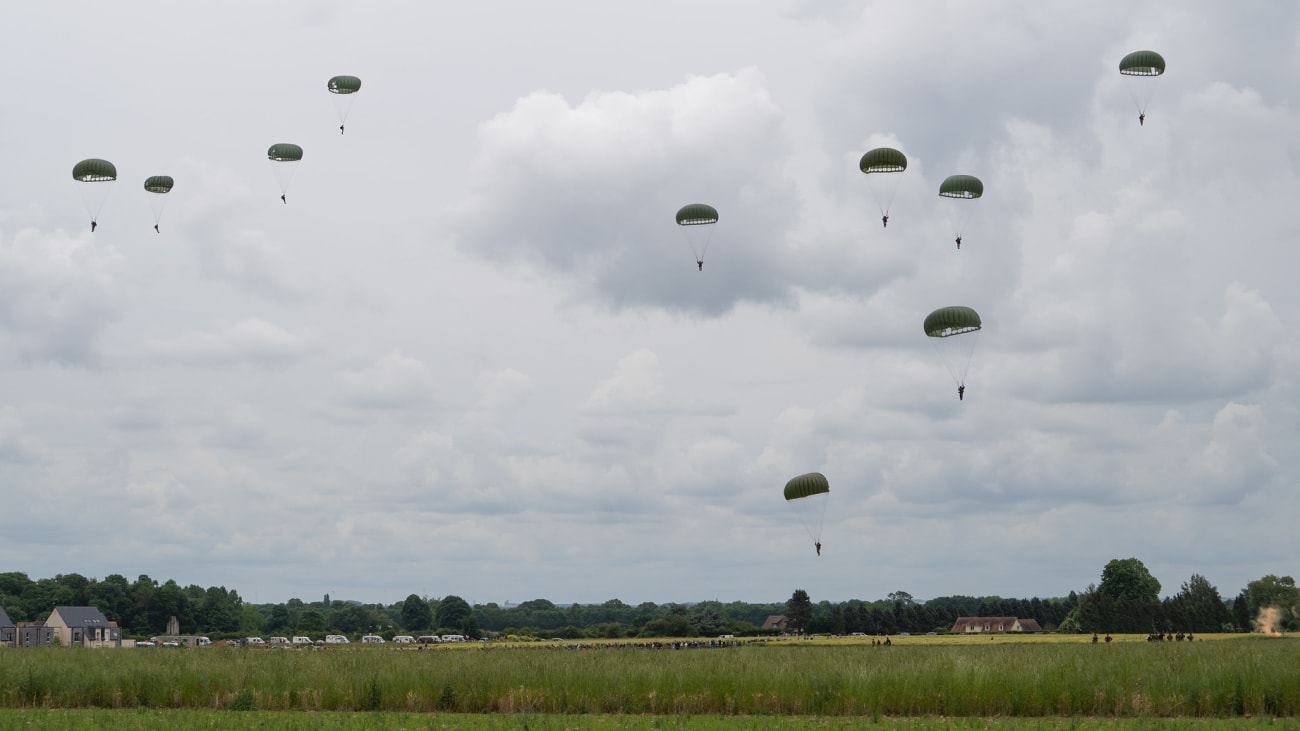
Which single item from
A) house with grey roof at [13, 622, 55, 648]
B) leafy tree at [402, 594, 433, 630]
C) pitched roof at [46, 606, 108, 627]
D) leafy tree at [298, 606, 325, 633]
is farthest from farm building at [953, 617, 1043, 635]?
house with grey roof at [13, 622, 55, 648]

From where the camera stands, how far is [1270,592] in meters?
165

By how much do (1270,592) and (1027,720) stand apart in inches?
6180

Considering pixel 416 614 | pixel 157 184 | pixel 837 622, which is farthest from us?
pixel 416 614

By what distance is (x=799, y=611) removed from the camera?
158 metres

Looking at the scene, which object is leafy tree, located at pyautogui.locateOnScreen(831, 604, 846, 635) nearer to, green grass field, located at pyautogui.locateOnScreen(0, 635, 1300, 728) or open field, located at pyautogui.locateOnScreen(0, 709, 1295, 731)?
green grass field, located at pyautogui.locateOnScreen(0, 635, 1300, 728)

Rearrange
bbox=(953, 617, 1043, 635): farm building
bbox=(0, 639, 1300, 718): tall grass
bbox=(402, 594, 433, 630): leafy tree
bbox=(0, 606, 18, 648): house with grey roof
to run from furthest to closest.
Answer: bbox=(402, 594, 433, 630): leafy tree < bbox=(953, 617, 1043, 635): farm building < bbox=(0, 606, 18, 648): house with grey roof < bbox=(0, 639, 1300, 718): tall grass

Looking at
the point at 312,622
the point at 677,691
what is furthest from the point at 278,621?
the point at 677,691

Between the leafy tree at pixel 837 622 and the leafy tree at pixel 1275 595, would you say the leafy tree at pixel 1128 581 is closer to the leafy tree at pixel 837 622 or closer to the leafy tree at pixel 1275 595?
the leafy tree at pixel 1275 595

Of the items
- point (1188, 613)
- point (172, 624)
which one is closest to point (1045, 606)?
point (1188, 613)

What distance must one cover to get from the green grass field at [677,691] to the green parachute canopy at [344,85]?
4082 centimetres

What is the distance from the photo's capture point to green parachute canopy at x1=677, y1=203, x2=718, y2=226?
208 feet

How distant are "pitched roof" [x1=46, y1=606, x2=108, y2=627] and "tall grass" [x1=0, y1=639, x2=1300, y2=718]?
329 ft

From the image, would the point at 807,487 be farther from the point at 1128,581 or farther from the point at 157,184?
the point at 1128,581

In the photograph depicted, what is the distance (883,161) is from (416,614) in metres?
142
